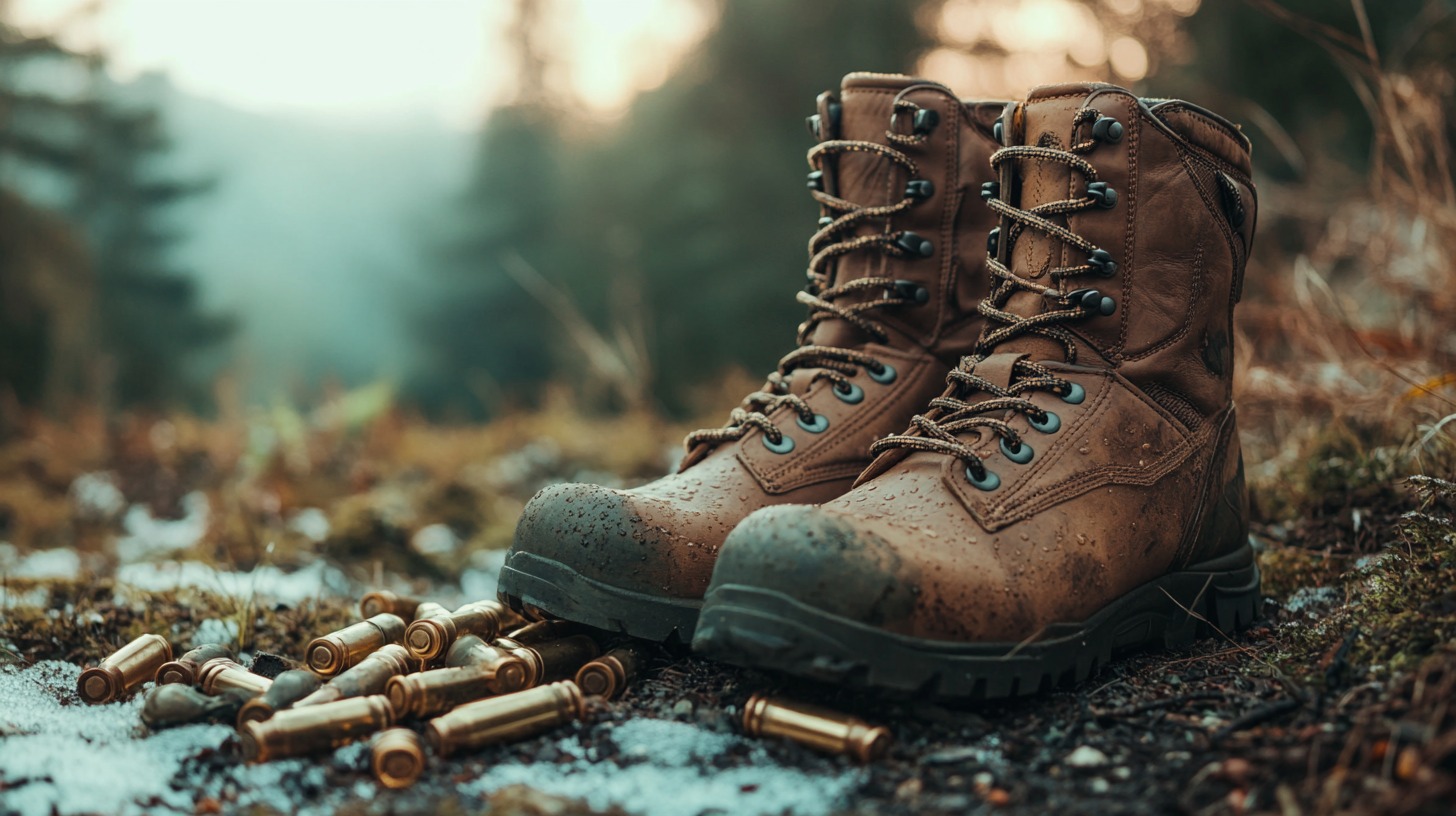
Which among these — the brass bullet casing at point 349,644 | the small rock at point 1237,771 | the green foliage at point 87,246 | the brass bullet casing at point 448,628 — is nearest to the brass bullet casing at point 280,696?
the brass bullet casing at point 349,644

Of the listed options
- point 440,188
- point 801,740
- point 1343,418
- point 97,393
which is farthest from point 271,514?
point 440,188

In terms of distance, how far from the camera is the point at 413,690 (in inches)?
77.1

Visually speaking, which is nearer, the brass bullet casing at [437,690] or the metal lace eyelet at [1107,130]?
the brass bullet casing at [437,690]

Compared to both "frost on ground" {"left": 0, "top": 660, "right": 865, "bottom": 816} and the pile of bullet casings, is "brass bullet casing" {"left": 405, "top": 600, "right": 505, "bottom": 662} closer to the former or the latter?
the pile of bullet casings

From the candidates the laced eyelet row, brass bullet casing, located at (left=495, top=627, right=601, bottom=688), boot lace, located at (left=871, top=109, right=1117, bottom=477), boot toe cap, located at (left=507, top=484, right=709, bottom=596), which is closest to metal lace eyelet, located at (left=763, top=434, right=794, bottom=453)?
the laced eyelet row

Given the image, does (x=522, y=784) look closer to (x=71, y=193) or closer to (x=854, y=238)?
(x=854, y=238)

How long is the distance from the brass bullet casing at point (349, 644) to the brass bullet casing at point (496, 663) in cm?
28

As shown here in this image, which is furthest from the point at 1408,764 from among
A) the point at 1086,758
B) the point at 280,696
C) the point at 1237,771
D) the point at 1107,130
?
the point at 280,696

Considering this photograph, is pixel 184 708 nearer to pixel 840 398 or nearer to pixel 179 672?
pixel 179 672

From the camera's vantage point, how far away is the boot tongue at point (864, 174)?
8.68 ft

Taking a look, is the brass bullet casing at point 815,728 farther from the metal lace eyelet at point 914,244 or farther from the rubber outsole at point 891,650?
the metal lace eyelet at point 914,244

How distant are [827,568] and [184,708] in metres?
1.27

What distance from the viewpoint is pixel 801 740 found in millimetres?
1822

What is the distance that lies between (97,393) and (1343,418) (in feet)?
40.8
